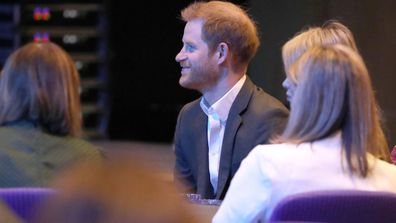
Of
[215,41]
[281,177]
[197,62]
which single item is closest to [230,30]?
[215,41]

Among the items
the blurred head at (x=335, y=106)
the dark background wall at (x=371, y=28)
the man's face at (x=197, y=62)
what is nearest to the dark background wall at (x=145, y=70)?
the dark background wall at (x=371, y=28)

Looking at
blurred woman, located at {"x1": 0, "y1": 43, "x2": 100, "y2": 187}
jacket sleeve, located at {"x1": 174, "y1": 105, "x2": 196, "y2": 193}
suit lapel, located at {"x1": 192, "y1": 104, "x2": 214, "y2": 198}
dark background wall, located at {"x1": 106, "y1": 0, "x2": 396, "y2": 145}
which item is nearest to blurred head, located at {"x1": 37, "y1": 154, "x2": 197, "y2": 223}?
blurred woman, located at {"x1": 0, "y1": 43, "x2": 100, "y2": 187}

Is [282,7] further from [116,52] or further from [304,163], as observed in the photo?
[304,163]

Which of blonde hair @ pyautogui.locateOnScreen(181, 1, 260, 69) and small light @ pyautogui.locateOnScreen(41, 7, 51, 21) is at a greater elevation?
blonde hair @ pyautogui.locateOnScreen(181, 1, 260, 69)

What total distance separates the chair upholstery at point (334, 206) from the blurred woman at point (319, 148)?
214 mm

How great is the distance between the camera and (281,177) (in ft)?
7.65

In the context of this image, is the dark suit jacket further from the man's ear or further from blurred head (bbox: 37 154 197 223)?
blurred head (bbox: 37 154 197 223)

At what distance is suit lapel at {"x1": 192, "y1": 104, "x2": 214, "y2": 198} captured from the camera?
3.33 meters

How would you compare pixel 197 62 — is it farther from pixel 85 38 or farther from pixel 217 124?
pixel 85 38

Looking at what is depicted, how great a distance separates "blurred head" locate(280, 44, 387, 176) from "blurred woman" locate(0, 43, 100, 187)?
0.68m

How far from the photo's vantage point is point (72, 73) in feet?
9.19

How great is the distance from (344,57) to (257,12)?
14.6ft

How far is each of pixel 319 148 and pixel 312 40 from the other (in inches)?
35.6

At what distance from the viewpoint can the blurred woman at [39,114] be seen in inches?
106
